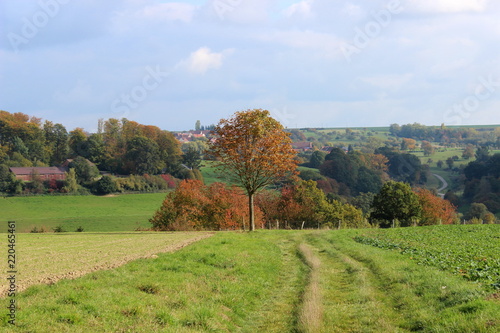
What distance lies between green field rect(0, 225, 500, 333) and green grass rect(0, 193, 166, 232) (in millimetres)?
77245

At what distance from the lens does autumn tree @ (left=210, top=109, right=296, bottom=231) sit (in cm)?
4316

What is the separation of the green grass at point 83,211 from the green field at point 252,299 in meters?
77.2

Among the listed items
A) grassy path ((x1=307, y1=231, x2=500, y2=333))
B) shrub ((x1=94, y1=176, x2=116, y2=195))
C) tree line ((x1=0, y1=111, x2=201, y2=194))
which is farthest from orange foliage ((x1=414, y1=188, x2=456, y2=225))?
shrub ((x1=94, y1=176, x2=116, y2=195))

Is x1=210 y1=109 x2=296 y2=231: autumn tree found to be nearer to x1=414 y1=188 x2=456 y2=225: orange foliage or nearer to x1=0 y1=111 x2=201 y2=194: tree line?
x1=414 y1=188 x2=456 y2=225: orange foliage

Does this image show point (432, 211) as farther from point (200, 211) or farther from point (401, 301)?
point (401, 301)

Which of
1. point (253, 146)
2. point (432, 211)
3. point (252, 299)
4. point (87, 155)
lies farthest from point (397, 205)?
→ point (87, 155)

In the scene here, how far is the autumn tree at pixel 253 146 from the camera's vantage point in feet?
142

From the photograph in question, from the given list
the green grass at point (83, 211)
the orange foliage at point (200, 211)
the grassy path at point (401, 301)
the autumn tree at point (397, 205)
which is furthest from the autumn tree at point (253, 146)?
the green grass at point (83, 211)

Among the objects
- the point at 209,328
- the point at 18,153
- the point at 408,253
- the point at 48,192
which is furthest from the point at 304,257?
the point at 18,153

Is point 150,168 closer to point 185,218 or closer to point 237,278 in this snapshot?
point 185,218

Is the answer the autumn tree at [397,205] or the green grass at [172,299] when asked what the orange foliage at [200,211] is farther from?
the green grass at [172,299]

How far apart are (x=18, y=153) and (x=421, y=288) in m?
153

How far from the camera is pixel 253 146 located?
143ft

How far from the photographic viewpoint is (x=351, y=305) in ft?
50.4
